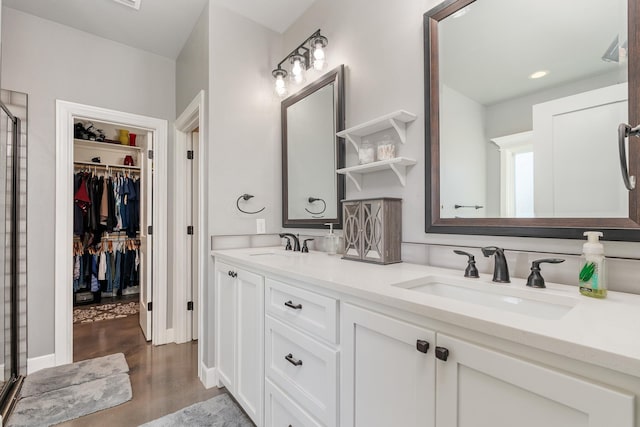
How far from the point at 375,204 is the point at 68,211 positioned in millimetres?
2478

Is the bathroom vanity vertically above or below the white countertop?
below

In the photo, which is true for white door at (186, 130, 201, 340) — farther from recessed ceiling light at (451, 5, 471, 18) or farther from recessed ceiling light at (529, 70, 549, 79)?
recessed ceiling light at (529, 70, 549, 79)

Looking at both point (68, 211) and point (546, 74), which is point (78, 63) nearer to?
point (68, 211)

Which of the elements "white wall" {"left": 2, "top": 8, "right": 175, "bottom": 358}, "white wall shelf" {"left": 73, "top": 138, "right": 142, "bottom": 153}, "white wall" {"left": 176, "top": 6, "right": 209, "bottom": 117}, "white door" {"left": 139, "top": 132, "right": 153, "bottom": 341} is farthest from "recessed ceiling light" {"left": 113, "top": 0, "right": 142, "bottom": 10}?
"white wall shelf" {"left": 73, "top": 138, "right": 142, "bottom": 153}

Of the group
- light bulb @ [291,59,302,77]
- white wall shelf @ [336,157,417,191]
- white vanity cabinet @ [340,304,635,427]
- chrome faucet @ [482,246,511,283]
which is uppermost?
light bulb @ [291,59,302,77]

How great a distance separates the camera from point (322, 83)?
203cm

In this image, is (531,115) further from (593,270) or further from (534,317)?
(534,317)

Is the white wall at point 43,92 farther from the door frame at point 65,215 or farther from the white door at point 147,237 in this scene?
the white door at point 147,237

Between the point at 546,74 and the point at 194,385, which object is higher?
the point at 546,74

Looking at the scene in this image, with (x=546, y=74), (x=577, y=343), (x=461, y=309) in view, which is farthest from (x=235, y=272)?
(x=546, y=74)

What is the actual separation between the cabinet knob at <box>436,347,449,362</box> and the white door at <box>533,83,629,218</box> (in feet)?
2.20

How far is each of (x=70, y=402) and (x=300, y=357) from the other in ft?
5.71

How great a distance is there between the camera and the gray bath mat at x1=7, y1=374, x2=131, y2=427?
5.69 feet

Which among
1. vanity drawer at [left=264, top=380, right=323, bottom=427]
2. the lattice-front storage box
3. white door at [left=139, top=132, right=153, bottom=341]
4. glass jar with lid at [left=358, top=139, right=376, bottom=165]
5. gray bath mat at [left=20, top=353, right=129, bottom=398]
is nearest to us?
vanity drawer at [left=264, top=380, right=323, bottom=427]
